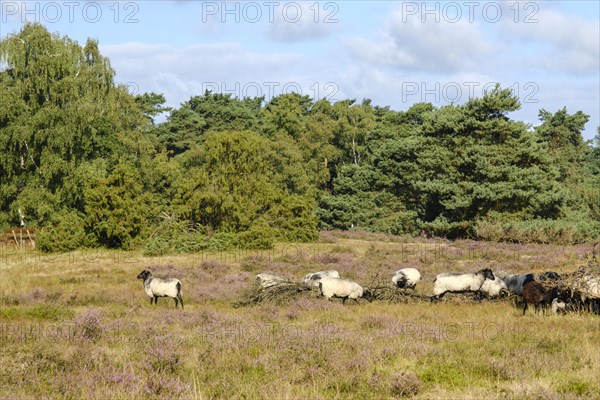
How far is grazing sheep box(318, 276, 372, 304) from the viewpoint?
60.6 feet

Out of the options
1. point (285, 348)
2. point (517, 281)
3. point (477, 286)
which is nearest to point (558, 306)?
point (517, 281)

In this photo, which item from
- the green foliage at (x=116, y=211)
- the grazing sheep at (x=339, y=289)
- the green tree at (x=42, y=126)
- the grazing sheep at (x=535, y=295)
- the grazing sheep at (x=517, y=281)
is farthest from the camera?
the green tree at (x=42, y=126)

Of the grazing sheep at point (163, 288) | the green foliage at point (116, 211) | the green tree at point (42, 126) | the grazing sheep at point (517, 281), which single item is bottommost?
the grazing sheep at point (163, 288)

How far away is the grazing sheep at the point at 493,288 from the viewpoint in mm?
18470

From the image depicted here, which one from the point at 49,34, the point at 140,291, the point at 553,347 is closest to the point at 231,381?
the point at 553,347

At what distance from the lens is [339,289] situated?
18516 mm

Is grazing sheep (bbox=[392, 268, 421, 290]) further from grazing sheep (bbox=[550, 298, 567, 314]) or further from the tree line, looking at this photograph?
the tree line

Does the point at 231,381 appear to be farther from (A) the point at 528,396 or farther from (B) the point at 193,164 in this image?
(B) the point at 193,164

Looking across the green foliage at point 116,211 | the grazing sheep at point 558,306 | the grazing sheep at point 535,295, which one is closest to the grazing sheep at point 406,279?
the grazing sheep at point 535,295

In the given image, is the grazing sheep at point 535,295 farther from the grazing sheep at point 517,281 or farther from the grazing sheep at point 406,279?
the grazing sheep at point 406,279

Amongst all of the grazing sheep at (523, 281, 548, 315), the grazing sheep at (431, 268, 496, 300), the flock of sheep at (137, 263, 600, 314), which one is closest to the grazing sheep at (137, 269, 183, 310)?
the flock of sheep at (137, 263, 600, 314)

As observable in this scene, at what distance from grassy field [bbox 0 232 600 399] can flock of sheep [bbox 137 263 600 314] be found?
0.45m

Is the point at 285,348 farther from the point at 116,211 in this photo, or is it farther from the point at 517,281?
the point at 116,211

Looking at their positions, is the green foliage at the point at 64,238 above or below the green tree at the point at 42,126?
below
